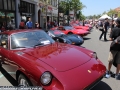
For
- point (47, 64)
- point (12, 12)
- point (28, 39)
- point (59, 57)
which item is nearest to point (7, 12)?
point (12, 12)

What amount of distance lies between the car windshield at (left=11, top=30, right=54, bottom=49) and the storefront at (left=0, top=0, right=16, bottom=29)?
1170 centimetres

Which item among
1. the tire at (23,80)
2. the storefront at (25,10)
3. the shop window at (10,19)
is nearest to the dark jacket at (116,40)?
the tire at (23,80)

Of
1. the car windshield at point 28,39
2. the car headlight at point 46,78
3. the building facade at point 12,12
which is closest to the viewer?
the car headlight at point 46,78

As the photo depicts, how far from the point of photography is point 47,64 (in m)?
3.07

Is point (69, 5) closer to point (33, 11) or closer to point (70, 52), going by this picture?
point (33, 11)

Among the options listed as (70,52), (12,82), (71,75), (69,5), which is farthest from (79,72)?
(69,5)

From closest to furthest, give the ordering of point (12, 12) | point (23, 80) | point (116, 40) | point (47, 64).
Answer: point (47, 64) < point (23, 80) < point (116, 40) < point (12, 12)

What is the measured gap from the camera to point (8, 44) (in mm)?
4125

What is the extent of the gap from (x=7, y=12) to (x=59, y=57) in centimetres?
1442

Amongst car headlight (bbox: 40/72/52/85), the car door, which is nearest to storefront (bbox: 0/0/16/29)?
the car door

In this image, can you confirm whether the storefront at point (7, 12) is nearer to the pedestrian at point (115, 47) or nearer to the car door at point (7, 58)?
the car door at point (7, 58)

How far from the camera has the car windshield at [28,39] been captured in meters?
4.06

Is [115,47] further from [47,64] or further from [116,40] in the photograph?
[47,64]

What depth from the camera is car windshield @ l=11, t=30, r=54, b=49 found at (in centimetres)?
406
